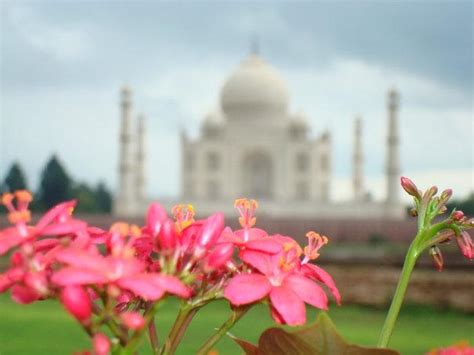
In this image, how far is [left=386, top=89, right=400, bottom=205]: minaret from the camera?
27.5 metres

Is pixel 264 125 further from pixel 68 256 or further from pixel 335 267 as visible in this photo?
pixel 68 256

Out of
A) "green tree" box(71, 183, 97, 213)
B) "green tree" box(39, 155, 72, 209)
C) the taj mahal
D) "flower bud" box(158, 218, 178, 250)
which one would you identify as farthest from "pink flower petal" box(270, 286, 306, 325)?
the taj mahal

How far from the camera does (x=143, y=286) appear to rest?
632mm

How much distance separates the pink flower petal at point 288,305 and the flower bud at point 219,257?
0.06 meters

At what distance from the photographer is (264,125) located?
31.7 meters

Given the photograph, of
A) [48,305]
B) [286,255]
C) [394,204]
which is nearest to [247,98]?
[394,204]

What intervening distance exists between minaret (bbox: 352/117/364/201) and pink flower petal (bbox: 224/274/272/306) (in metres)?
30.1

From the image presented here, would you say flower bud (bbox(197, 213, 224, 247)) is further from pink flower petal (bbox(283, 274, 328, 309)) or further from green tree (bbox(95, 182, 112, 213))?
green tree (bbox(95, 182, 112, 213))

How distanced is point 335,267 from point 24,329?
3212mm

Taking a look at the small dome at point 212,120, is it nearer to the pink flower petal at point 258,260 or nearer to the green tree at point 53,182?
the green tree at point 53,182

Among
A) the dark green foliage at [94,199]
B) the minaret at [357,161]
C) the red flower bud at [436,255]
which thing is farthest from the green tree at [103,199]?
the red flower bud at [436,255]

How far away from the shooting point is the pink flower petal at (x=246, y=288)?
73 centimetres

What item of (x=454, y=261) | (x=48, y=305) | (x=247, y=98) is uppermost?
(x=247, y=98)

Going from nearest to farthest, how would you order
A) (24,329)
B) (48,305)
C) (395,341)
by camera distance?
(395,341) → (24,329) → (48,305)
